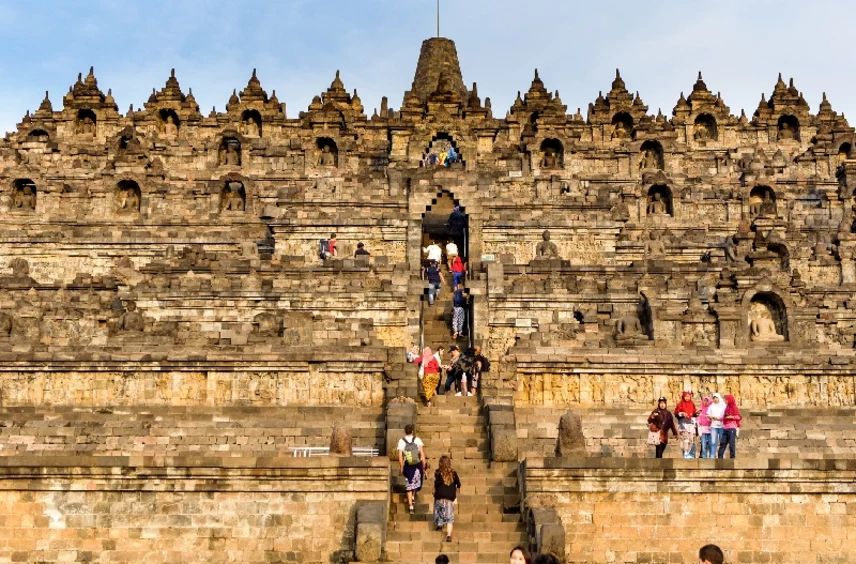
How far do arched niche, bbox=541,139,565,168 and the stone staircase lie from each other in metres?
29.3

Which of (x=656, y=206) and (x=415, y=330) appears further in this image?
(x=656, y=206)

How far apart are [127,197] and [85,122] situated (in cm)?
1471

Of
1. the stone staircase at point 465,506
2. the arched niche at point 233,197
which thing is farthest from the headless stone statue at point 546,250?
the arched niche at point 233,197

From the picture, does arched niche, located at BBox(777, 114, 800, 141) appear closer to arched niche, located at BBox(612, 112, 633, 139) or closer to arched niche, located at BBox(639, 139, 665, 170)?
arched niche, located at BBox(612, 112, 633, 139)

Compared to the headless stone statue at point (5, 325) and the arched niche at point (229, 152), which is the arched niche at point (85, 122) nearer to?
the arched niche at point (229, 152)

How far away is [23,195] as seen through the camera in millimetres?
48156

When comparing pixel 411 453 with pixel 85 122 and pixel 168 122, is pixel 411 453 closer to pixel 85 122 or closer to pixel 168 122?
pixel 168 122

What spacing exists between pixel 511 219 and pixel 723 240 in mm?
7318

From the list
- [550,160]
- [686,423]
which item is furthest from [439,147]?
[686,423]

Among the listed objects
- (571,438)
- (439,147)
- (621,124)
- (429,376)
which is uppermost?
(621,124)

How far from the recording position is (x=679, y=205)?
44844 millimetres

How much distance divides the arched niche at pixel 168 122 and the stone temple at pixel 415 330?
1.83 ft

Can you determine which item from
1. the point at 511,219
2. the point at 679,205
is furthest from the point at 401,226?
the point at 679,205

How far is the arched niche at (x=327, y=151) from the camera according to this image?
5266 centimetres
